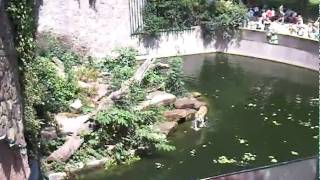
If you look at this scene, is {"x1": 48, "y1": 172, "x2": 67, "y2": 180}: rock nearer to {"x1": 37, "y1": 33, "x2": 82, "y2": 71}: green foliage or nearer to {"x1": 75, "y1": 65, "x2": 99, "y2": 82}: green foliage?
{"x1": 75, "y1": 65, "x2": 99, "y2": 82}: green foliage

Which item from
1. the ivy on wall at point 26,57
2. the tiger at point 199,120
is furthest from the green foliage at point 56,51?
the ivy on wall at point 26,57

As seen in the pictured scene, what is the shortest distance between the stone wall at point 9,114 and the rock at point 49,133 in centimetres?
305

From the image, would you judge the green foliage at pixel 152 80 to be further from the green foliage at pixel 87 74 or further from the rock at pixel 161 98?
the green foliage at pixel 87 74

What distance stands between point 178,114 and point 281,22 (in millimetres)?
8863

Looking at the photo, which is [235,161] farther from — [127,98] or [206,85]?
[206,85]

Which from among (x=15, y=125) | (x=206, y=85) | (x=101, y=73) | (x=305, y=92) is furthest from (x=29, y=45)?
(x=305, y=92)

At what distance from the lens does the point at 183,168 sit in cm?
1213

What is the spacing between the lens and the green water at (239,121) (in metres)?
12.2

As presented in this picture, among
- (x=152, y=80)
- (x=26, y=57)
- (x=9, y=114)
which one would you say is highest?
(x=26, y=57)

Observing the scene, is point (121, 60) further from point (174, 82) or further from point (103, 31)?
point (174, 82)

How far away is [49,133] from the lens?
12.4m

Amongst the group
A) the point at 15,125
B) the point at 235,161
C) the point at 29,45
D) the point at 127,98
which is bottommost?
the point at 235,161

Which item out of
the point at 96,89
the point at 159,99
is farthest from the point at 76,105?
the point at 159,99

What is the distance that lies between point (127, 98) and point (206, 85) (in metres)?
5.16
